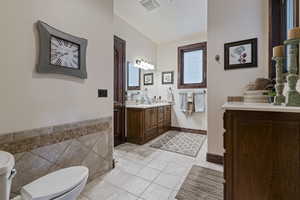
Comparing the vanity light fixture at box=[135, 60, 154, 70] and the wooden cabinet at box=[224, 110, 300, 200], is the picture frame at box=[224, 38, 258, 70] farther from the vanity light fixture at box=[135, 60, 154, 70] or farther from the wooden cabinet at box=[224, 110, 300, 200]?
the vanity light fixture at box=[135, 60, 154, 70]

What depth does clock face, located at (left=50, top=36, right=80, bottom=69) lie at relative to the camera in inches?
53.9

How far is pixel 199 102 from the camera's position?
3920 millimetres

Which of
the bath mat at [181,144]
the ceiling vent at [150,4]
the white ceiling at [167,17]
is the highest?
the white ceiling at [167,17]

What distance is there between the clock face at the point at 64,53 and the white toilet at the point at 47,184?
90 centimetres

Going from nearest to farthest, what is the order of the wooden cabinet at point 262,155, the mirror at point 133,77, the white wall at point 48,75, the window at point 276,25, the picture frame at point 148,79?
the wooden cabinet at point 262,155, the white wall at point 48,75, the window at point 276,25, the mirror at point 133,77, the picture frame at point 148,79

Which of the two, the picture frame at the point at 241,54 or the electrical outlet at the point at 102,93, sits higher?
the picture frame at the point at 241,54

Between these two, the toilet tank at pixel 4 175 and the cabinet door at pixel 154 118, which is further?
the cabinet door at pixel 154 118

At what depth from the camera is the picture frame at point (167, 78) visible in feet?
14.4

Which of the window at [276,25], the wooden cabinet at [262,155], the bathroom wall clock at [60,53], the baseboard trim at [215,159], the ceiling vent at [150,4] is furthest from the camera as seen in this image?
the ceiling vent at [150,4]

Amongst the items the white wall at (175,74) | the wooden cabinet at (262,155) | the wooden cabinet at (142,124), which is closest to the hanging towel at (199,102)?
the white wall at (175,74)

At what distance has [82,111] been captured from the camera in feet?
5.44

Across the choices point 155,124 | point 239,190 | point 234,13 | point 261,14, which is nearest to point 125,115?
point 155,124

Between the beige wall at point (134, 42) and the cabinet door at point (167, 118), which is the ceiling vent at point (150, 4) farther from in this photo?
the cabinet door at point (167, 118)

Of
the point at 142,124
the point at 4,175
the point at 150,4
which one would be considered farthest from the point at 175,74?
the point at 4,175
